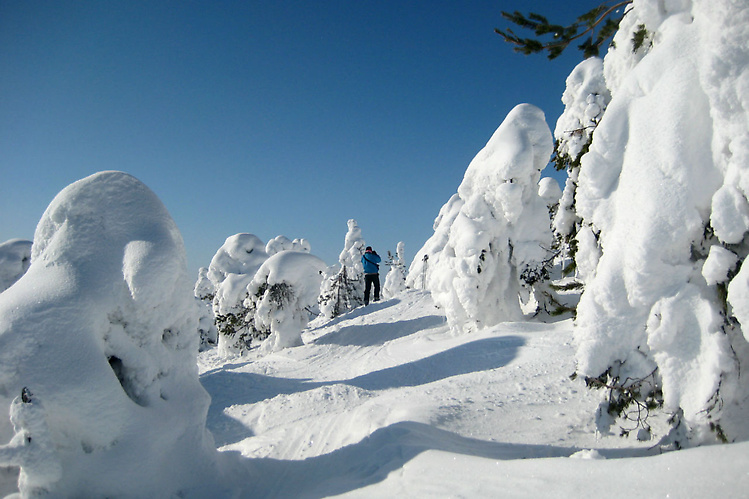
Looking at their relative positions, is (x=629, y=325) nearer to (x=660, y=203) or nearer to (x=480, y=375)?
(x=660, y=203)

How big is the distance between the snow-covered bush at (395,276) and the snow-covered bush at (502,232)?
26627 millimetres

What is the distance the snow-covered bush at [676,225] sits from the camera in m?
3.06

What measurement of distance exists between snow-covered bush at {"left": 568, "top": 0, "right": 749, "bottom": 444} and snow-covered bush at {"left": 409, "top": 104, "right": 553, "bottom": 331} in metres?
6.50

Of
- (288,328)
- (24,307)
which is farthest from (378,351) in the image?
(24,307)

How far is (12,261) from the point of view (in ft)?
45.6

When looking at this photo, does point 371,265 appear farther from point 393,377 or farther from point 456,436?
point 456,436

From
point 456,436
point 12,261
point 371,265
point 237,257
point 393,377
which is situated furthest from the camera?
point 237,257

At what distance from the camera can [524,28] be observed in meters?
4.61

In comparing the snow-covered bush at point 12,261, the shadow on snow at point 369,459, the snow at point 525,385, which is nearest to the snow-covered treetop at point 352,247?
the snow-covered bush at point 12,261

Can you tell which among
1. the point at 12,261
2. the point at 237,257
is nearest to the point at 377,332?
the point at 237,257

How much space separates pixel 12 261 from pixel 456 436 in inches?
641

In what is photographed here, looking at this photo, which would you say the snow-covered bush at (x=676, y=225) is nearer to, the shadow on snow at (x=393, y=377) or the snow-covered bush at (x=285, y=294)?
the shadow on snow at (x=393, y=377)

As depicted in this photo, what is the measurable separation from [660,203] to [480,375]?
4.18 metres

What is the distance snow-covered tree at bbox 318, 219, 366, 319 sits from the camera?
25562 mm
